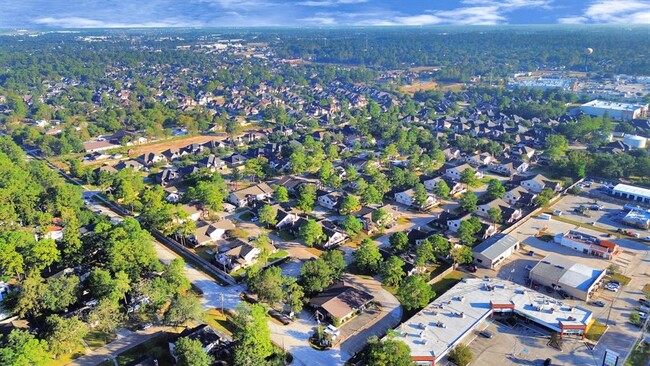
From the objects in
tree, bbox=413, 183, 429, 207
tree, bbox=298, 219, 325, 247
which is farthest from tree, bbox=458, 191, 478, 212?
tree, bbox=298, 219, 325, 247

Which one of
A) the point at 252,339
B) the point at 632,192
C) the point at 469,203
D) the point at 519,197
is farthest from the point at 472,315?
the point at 632,192

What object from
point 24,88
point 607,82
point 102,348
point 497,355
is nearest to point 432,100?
point 607,82

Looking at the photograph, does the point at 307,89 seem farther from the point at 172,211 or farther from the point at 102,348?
the point at 102,348

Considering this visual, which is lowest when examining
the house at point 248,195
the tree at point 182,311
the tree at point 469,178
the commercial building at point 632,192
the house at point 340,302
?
the house at point 340,302

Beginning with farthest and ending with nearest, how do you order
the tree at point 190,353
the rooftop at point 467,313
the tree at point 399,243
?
the tree at point 399,243 → the rooftop at point 467,313 → the tree at point 190,353

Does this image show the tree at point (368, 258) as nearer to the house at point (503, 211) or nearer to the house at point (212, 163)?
the house at point (503, 211)

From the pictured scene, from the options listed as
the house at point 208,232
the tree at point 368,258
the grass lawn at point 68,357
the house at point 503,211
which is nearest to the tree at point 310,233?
the tree at point 368,258

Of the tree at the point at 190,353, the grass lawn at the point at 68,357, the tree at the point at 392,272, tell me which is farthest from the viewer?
the tree at the point at 392,272
